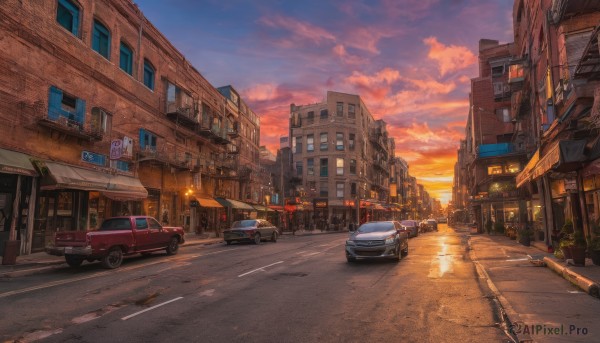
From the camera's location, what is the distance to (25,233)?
1691cm

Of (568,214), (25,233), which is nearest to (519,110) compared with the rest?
(568,214)

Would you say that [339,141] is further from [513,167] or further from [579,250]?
[579,250]

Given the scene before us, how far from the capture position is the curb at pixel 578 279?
793cm

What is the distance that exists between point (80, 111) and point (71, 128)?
1.90 m

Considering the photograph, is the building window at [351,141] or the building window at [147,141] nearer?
the building window at [147,141]

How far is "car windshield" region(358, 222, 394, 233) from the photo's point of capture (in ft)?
51.0

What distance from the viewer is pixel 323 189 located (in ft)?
210

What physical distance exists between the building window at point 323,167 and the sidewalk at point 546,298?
168 feet

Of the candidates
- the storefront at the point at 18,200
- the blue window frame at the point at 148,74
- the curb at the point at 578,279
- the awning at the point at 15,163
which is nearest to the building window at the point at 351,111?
the blue window frame at the point at 148,74

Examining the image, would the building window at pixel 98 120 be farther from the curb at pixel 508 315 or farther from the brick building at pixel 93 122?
the curb at pixel 508 315

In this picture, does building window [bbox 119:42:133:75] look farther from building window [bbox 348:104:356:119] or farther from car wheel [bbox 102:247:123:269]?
building window [bbox 348:104:356:119]

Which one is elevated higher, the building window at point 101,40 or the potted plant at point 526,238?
the building window at point 101,40

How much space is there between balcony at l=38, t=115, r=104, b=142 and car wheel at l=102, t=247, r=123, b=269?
7.43 meters

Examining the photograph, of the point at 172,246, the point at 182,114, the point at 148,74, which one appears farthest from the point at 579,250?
the point at 148,74
